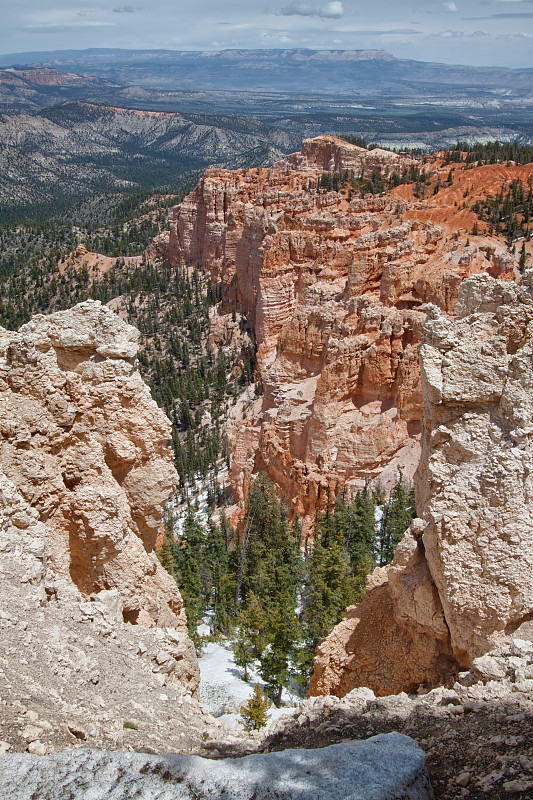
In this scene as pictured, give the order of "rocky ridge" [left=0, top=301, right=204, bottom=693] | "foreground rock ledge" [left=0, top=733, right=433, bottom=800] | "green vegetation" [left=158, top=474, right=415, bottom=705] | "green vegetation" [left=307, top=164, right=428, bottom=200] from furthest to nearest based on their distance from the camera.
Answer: "green vegetation" [left=307, top=164, right=428, bottom=200], "green vegetation" [left=158, top=474, right=415, bottom=705], "rocky ridge" [left=0, top=301, right=204, bottom=693], "foreground rock ledge" [left=0, top=733, right=433, bottom=800]

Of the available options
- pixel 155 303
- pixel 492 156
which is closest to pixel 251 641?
pixel 155 303

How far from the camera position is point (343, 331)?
107 feet

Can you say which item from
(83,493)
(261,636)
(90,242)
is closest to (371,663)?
(83,493)

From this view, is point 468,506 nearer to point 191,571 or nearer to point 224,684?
point 224,684

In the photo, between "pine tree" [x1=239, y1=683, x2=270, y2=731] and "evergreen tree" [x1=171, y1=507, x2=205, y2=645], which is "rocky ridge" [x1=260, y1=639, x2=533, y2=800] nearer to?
"pine tree" [x1=239, y1=683, x2=270, y2=731]

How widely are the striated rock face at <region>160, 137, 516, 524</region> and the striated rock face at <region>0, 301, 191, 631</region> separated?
822 inches

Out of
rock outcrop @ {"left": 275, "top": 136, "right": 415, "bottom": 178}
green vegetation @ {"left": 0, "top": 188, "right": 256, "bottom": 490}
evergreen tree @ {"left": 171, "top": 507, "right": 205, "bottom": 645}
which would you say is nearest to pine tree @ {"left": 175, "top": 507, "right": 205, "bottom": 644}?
evergreen tree @ {"left": 171, "top": 507, "right": 205, "bottom": 645}

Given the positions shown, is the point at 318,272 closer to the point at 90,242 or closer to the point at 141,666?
the point at 141,666

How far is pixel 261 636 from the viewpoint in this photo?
1855 cm

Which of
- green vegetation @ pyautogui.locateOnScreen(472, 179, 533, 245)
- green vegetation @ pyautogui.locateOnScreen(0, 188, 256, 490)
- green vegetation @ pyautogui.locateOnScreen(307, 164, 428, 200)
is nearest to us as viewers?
green vegetation @ pyautogui.locateOnScreen(472, 179, 533, 245)

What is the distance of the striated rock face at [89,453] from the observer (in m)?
8.17

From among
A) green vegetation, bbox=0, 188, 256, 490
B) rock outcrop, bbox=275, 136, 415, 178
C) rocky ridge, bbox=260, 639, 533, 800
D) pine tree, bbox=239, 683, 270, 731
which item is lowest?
green vegetation, bbox=0, 188, 256, 490

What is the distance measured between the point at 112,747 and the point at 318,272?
42.6m

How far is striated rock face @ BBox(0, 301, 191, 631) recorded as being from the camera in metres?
8.17
